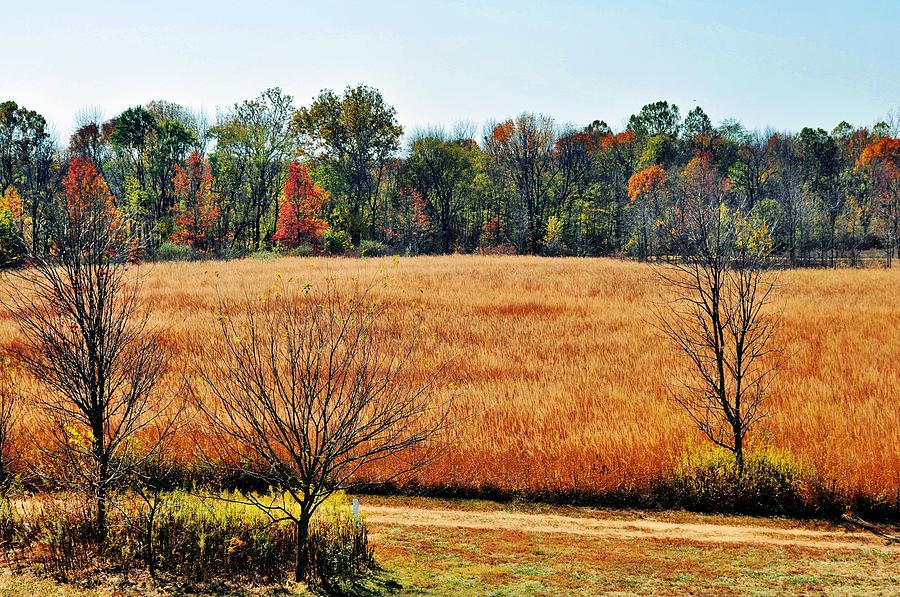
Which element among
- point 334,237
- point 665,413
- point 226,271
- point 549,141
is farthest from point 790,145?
point 665,413

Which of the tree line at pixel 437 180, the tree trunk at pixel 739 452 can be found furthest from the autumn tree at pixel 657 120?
the tree trunk at pixel 739 452

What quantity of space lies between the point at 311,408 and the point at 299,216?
48410mm

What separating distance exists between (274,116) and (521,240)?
26.0 m

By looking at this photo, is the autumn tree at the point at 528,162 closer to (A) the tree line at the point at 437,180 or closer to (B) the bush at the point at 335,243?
(A) the tree line at the point at 437,180

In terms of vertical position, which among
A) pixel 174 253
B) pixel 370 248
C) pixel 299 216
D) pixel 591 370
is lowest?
pixel 591 370

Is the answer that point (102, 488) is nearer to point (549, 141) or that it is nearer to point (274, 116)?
point (274, 116)

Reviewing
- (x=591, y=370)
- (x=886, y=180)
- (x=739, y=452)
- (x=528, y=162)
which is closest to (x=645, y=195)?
(x=528, y=162)

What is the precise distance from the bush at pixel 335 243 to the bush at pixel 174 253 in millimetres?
10224

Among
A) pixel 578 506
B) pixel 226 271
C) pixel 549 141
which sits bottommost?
pixel 578 506

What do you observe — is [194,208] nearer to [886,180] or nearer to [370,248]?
[370,248]

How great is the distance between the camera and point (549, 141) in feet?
226

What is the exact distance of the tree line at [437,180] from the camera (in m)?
57.8

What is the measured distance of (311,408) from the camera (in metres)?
10.4

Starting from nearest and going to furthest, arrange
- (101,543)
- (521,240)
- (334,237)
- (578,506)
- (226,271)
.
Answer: (101,543) < (578,506) < (226,271) < (334,237) < (521,240)
